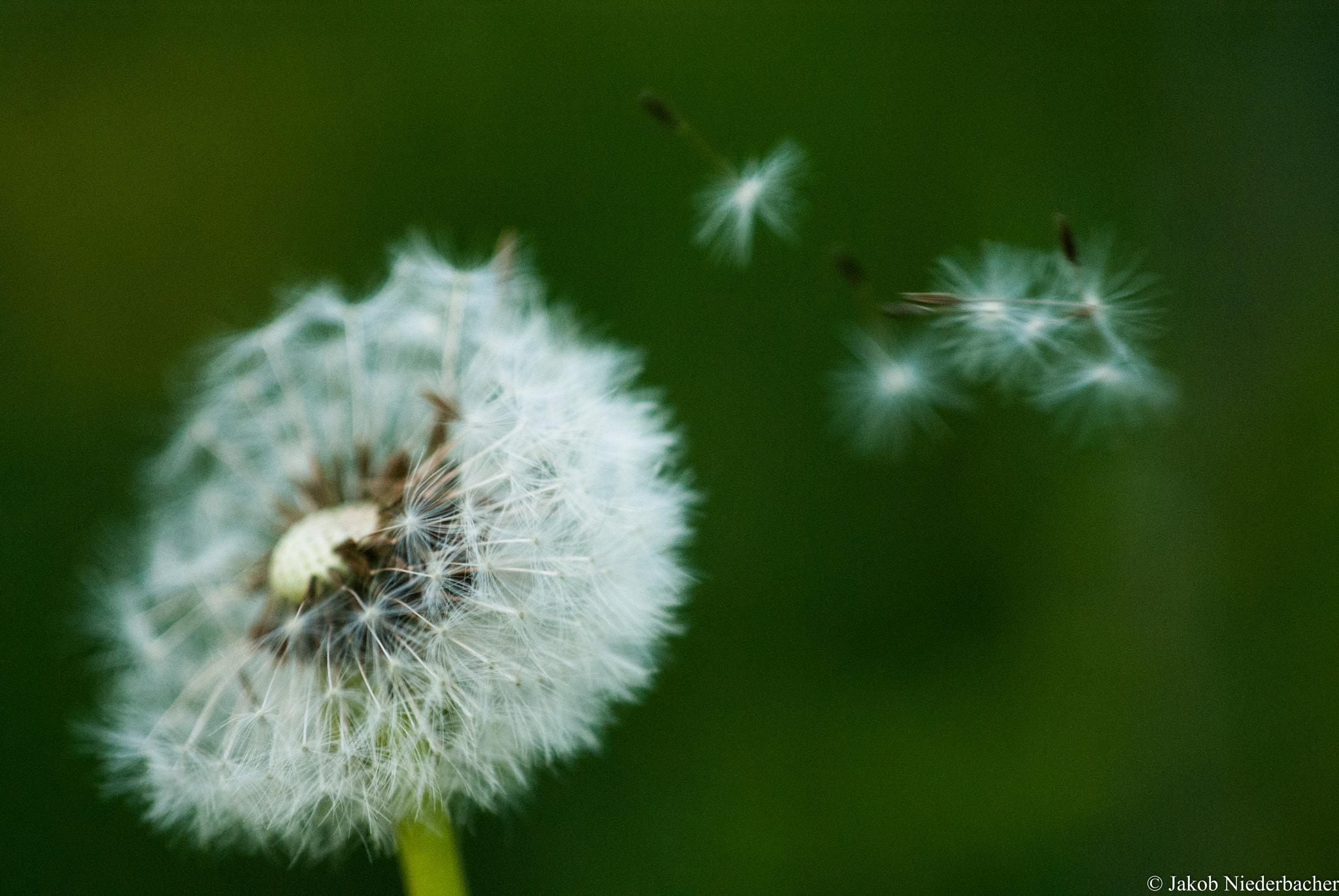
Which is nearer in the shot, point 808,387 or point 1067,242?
point 1067,242

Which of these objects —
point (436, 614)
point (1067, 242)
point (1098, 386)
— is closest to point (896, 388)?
point (1098, 386)

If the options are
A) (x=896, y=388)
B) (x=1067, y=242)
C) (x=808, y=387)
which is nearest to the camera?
(x=1067, y=242)

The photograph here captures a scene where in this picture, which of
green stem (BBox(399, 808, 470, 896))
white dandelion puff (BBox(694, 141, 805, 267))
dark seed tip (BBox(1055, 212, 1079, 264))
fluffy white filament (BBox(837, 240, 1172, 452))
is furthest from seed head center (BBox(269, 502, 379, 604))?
dark seed tip (BBox(1055, 212, 1079, 264))

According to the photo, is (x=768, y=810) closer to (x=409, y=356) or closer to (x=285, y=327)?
(x=409, y=356)

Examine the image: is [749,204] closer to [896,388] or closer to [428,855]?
[896,388]

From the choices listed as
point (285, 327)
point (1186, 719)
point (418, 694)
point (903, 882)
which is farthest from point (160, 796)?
point (1186, 719)

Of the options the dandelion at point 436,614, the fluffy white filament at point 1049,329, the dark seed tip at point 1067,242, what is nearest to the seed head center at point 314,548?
the dandelion at point 436,614

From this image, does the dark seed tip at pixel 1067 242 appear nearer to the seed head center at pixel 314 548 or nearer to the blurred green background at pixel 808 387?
the seed head center at pixel 314 548
